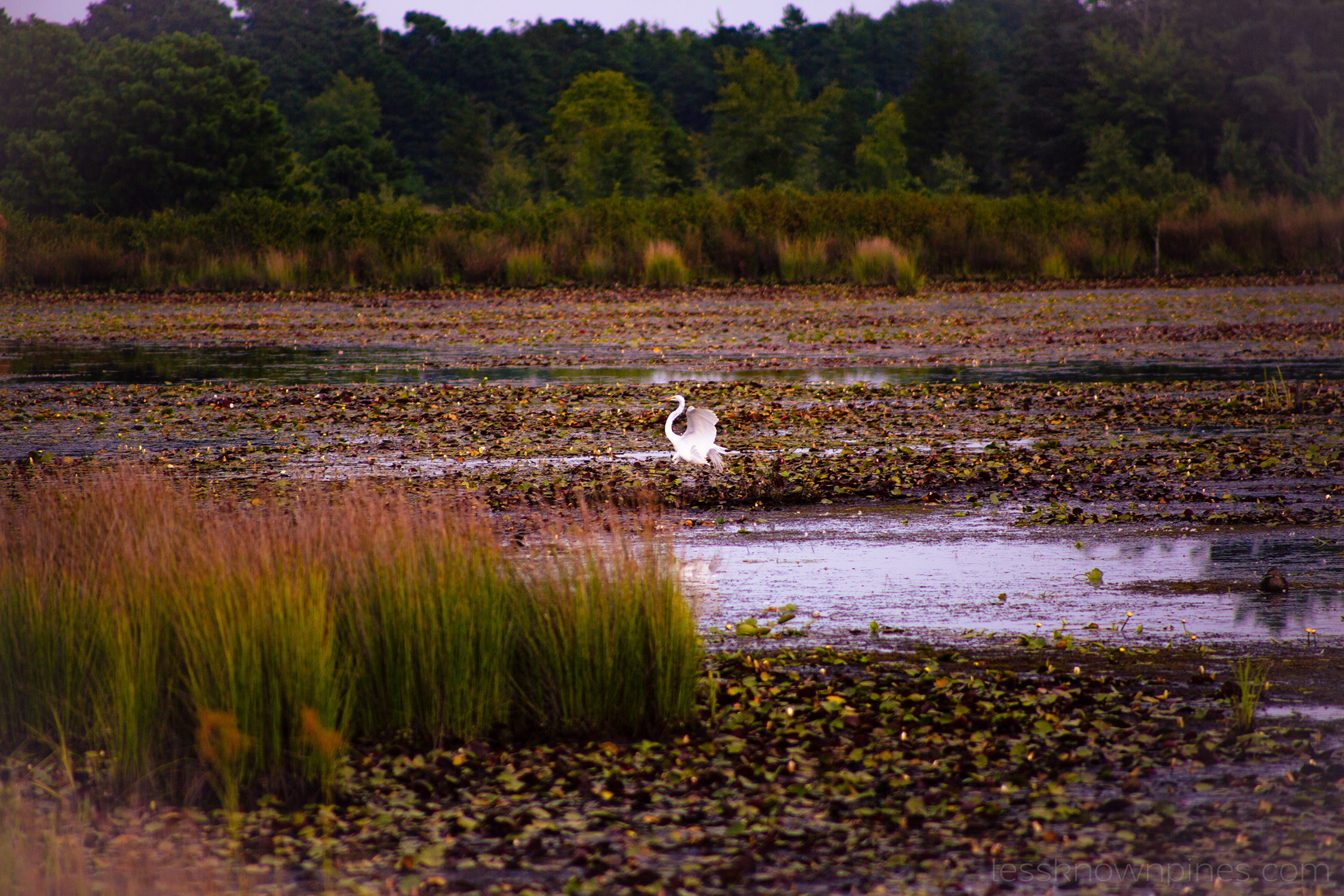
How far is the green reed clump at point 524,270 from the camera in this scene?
125ft

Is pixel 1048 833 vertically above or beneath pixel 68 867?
beneath

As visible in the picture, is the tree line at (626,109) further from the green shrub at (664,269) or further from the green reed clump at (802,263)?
the green shrub at (664,269)

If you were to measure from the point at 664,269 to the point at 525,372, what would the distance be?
17267 millimetres

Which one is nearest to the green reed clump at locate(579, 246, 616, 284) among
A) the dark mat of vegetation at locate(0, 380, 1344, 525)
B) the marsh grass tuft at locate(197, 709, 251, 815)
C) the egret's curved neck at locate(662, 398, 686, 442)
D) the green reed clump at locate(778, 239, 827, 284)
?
the green reed clump at locate(778, 239, 827, 284)

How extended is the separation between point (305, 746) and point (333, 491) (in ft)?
18.1

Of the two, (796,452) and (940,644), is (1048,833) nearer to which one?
(940,644)

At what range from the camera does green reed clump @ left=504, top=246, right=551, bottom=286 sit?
38.1 m

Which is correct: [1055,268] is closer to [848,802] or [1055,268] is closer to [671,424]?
[671,424]

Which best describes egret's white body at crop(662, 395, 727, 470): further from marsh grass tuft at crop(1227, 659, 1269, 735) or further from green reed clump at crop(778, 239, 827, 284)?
green reed clump at crop(778, 239, 827, 284)

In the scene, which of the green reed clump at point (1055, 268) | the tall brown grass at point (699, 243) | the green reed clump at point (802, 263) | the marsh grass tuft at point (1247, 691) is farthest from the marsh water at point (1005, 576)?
the green reed clump at point (1055, 268)

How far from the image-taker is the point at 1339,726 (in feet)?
18.9

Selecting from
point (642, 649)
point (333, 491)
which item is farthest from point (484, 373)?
point (642, 649)

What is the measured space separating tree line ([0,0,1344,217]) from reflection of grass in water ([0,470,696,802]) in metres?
42.1

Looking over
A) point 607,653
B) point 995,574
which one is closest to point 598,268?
point 995,574
